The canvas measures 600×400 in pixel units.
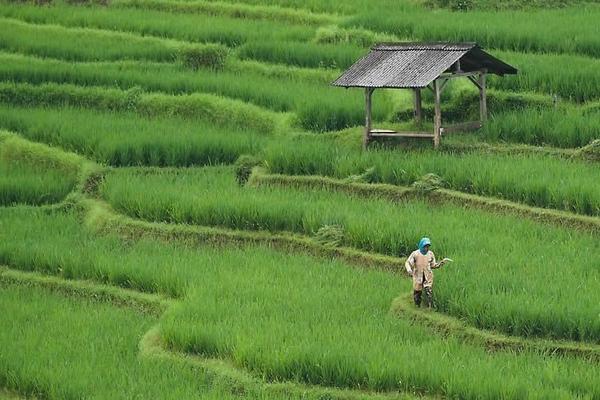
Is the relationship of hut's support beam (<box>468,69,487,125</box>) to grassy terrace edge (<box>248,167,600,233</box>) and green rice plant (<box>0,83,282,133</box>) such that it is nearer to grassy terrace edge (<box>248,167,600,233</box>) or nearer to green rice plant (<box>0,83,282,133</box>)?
grassy terrace edge (<box>248,167,600,233</box>)

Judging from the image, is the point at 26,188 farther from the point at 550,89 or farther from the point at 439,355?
the point at 439,355

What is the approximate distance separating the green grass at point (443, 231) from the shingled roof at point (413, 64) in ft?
4.85

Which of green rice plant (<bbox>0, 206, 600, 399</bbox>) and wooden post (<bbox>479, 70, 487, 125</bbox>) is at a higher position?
wooden post (<bbox>479, 70, 487, 125</bbox>)

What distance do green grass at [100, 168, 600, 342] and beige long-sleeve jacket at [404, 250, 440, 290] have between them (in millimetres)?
190

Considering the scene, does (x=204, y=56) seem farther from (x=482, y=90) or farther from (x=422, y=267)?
(x=422, y=267)

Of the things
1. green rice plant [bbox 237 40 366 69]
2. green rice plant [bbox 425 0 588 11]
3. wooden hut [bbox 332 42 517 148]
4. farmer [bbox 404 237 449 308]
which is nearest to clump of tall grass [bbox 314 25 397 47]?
green rice plant [bbox 237 40 366 69]

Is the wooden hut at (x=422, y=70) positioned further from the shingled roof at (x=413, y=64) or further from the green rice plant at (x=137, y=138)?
the green rice plant at (x=137, y=138)

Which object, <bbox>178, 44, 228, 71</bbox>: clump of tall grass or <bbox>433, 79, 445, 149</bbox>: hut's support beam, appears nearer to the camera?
<bbox>433, 79, 445, 149</bbox>: hut's support beam

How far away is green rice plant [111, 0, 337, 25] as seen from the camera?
22.5 metres

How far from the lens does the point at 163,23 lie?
22562 millimetres

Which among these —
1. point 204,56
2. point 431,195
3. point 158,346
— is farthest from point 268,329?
point 204,56

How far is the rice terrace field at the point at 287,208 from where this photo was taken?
38.7ft

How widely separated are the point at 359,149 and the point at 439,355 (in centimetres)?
598

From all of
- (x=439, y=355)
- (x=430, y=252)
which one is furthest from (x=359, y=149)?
(x=439, y=355)
